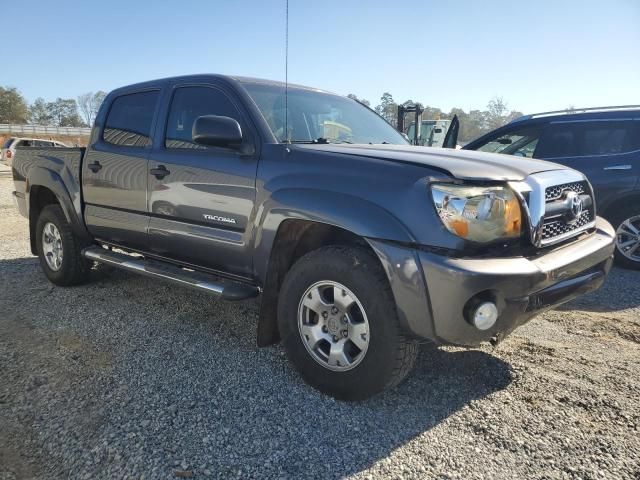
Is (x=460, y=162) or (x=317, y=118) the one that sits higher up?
(x=317, y=118)

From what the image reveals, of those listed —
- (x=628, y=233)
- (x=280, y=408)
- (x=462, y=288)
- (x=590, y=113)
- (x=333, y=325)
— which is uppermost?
(x=590, y=113)

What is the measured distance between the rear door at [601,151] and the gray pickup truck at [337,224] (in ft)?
8.74

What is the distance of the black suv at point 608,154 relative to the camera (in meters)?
5.34

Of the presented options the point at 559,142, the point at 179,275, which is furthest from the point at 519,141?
the point at 179,275

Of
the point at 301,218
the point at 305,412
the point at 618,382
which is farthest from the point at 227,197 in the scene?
the point at 618,382

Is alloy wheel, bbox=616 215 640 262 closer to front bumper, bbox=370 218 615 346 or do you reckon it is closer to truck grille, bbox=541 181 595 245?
truck grille, bbox=541 181 595 245

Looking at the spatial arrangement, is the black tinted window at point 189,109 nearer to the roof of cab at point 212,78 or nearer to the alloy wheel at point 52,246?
the roof of cab at point 212,78

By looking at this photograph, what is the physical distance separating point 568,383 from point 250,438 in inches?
75.4

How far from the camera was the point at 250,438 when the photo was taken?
2.36 m

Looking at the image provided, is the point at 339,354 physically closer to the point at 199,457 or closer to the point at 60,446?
the point at 199,457

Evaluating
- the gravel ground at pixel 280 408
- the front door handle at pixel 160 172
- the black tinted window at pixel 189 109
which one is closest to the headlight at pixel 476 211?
the gravel ground at pixel 280 408

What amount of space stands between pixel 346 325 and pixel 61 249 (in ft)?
11.6

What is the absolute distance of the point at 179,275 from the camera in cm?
345

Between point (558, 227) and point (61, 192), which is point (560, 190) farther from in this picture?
point (61, 192)
